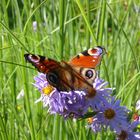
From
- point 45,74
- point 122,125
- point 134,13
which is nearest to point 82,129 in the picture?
point 122,125

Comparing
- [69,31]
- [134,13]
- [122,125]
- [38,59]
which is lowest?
[122,125]

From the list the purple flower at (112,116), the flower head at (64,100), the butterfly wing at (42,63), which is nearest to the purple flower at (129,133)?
the purple flower at (112,116)

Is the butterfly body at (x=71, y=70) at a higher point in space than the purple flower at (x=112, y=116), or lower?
higher

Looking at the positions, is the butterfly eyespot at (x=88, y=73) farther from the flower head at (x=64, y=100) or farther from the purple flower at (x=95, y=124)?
the purple flower at (x=95, y=124)


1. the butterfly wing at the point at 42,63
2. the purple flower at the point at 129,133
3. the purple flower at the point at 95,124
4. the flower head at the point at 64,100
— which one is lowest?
the purple flower at the point at 129,133

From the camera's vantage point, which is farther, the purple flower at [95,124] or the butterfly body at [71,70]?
the purple flower at [95,124]

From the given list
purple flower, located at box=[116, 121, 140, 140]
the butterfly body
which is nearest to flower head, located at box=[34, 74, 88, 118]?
the butterfly body

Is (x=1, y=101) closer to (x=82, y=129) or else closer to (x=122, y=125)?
(x=82, y=129)
